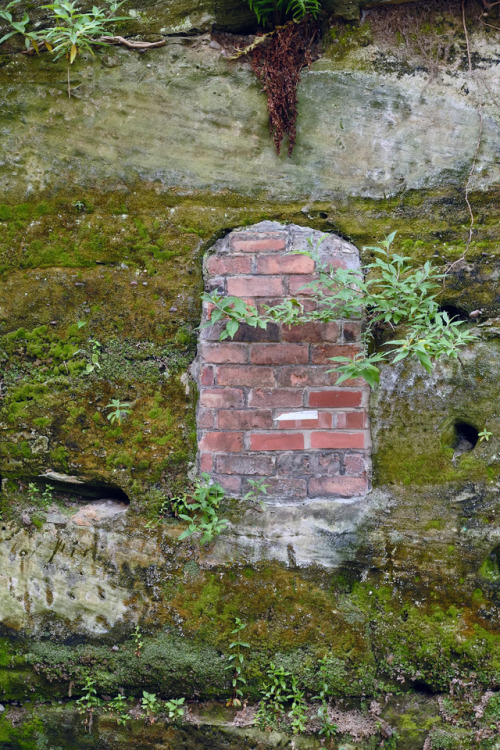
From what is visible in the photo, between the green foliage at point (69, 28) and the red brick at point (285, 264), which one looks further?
the red brick at point (285, 264)

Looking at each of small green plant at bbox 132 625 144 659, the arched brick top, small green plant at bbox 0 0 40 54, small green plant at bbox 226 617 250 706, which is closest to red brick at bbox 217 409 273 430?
the arched brick top

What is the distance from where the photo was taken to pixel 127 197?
2213 millimetres

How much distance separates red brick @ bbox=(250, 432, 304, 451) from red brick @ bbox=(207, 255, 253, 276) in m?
0.63

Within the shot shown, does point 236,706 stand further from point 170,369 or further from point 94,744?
point 170,369

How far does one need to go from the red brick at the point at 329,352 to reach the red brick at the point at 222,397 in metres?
0.32

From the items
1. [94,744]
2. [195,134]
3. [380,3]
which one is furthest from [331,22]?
[94,744]

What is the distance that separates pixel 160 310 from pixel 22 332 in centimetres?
56

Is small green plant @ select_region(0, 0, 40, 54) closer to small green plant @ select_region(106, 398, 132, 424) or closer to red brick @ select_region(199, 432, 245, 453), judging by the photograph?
small green plant @ select_region(106, 398, 132, 424)

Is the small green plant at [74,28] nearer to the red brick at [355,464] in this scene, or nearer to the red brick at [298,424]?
the red brick at [298,424]

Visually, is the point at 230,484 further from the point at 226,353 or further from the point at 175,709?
the point at 175,709

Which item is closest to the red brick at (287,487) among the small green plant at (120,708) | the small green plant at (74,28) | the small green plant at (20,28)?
the small green plant at (120,708)

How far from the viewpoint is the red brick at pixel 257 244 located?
2.16m

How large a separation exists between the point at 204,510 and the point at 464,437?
1036 mm

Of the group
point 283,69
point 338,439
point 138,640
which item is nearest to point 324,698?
point 138,640
